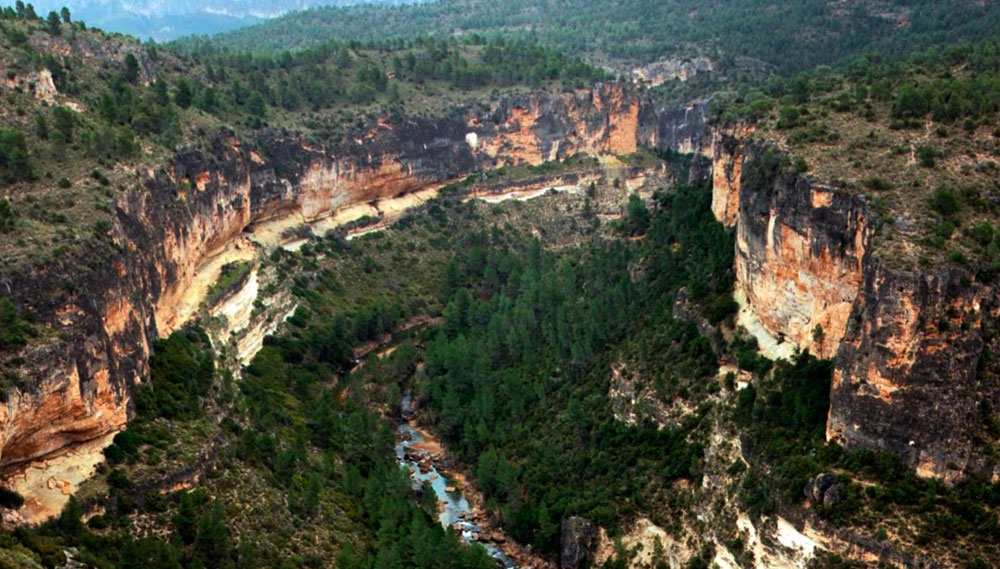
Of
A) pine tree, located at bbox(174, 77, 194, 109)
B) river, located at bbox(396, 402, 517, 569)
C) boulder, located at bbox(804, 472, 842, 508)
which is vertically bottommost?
river, located at bbox(396, 402, 517, 569)

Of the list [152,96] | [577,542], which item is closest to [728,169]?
[577,542]

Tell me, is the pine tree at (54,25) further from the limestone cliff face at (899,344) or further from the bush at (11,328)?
the limestone cliff face at (899,344)

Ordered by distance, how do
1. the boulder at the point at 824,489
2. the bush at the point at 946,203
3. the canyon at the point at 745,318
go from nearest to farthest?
the canyon at the point at 745,318 → the boulder at the point at 824,489 → the bush at the point at 946,203

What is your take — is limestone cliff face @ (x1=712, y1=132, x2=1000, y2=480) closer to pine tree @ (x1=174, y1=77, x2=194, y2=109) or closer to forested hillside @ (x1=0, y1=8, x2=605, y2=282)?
forested hillside @ (x1=0, y1=8, x2=605, y2=282)

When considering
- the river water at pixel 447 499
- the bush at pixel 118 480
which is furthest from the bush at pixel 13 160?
the river water at pixel 447 499

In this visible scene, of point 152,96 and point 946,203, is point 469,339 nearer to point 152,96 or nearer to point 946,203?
point 152,96

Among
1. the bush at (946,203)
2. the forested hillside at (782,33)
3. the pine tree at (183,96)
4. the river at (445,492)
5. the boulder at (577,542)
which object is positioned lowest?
the river at (445,492)

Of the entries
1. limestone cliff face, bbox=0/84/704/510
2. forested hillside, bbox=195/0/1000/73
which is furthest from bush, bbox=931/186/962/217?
forested hillside, bbox=195/0/1000/73
